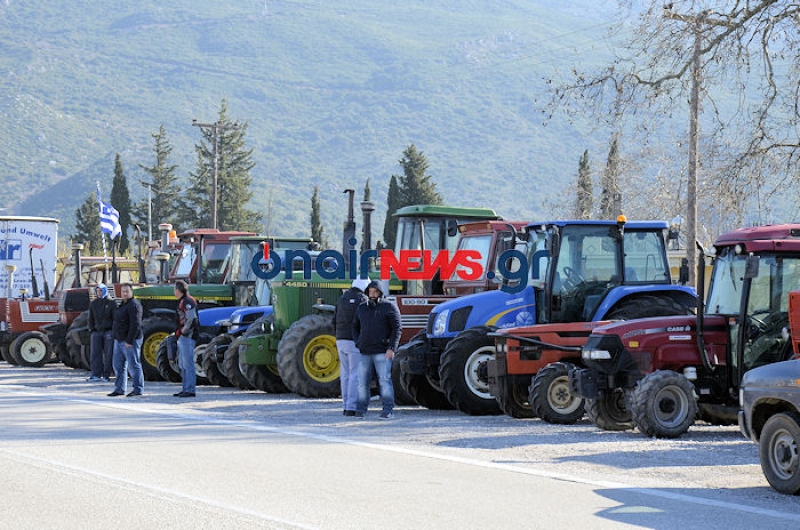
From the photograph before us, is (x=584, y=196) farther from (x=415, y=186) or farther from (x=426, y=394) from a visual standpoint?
(x=426, y=394)

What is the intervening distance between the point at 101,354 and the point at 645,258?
40.2 feet

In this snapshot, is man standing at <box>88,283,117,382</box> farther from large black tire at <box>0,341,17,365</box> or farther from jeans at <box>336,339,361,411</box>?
jeans at <box>336,339,361,411</box>

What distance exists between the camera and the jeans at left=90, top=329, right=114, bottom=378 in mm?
27234

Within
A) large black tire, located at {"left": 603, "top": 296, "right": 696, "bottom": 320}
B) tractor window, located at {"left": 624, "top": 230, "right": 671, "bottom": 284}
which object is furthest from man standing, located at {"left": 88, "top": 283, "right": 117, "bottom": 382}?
large black tire, located at {"left": 603, "top": 296, "right": 696, "bottom": 320}

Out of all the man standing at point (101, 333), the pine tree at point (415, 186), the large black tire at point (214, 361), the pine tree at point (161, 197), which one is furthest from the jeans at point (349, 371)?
the pine tree at point (161, 197)

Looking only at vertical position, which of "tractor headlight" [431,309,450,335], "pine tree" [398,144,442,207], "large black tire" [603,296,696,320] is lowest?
"tractor headlight" [431,309,450,335]

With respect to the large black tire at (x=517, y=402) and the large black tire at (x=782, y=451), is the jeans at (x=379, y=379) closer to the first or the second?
the large black tire at (x=517, y=402)

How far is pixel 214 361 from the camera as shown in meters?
25.5

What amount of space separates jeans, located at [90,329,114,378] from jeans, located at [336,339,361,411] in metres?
9.10

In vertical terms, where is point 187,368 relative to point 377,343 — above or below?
below

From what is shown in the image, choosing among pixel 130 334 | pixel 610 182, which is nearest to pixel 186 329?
pixel 130 334

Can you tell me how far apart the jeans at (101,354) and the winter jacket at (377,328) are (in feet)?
31.7

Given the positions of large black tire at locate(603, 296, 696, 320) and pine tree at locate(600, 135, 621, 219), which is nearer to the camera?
large black tire at locate(603, 296, 696, 320)

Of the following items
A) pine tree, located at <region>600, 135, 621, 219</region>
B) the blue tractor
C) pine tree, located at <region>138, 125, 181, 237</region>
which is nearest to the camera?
the blue tractor
